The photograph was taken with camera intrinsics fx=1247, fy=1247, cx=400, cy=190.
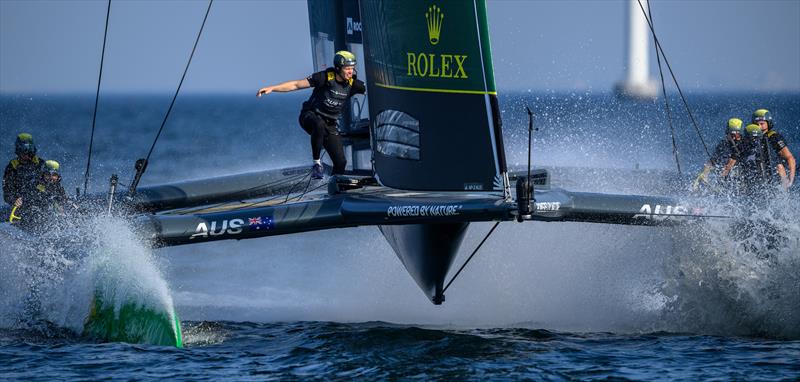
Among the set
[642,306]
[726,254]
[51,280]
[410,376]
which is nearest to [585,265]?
[642,306]

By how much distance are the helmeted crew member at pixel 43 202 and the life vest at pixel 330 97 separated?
6.45 feet

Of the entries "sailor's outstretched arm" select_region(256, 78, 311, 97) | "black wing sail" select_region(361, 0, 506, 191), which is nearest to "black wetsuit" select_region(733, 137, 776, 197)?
"black wing sail" select_region(361, 0, 506, 191)

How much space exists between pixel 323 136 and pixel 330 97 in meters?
0.30

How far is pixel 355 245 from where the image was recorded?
522 inches

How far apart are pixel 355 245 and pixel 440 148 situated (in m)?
5.37

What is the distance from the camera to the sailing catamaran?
786 centimetres

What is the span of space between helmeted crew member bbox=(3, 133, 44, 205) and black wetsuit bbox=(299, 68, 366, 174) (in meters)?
2.08

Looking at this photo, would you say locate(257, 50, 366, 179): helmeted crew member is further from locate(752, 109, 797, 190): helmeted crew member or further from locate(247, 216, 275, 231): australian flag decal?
locate(752, 109, 797, 190): helmeted crew member

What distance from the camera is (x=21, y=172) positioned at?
9461 mm

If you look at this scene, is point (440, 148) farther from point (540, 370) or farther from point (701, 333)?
point (701, 333)

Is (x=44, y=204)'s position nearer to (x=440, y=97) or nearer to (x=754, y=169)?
(x=440, y=97)

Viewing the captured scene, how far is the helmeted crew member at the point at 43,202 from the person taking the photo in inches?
352

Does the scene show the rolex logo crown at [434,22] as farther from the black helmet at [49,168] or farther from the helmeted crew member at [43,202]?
the black helmet at [49,168]

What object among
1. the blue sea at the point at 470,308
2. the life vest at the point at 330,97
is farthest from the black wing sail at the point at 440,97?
the life vest at the point at 330,97
